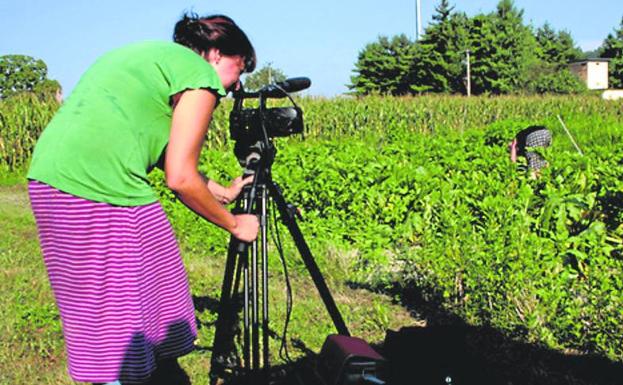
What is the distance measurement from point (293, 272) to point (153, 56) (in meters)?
3.79

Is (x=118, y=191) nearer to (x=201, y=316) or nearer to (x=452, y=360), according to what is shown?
(x=452, y=360)

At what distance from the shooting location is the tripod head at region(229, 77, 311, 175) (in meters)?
2.87

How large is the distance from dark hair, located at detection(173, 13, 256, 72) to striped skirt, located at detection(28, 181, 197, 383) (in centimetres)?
59

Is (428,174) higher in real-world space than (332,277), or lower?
higher

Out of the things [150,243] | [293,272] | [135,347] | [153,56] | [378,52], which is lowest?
[293,272]

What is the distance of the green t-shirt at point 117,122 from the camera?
216 cm

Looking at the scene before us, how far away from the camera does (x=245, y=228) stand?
8.23 ft

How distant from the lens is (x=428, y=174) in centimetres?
571

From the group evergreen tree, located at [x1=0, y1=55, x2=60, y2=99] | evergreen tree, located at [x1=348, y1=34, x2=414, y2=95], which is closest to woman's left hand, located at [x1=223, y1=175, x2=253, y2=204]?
evergreen tree, located at [x1=348, y1=34, x2=414, y2=95]

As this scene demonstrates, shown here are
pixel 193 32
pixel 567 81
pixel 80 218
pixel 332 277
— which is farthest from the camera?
pixel 567 81

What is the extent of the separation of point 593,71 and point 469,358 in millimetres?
96810

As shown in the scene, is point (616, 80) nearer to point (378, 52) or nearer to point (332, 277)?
point (378, 52)

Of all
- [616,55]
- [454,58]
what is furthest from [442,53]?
[616,55]

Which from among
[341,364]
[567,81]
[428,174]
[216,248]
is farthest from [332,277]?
[567,81]
